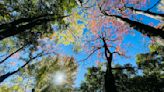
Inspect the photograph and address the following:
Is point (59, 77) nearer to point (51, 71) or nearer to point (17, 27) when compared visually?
point (51, 71)

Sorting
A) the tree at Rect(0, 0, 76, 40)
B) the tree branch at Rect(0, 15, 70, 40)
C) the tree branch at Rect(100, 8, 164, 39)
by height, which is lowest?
the tree branch at Rect(100, 8, 164, 39)

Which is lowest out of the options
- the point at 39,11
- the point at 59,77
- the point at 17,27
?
the point at 17,27

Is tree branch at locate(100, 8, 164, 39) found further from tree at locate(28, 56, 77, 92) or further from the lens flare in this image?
the lens flare

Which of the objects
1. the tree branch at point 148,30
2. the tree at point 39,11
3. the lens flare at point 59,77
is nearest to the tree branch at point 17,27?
the tree at point 39,11

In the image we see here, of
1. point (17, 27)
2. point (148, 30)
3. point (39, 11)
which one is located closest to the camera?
point (148, 30)

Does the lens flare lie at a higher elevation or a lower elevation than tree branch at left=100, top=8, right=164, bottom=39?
higher

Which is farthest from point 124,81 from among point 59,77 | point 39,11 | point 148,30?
point 148,30

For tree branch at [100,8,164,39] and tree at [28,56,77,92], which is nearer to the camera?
tree branch at [100,8,164,39]

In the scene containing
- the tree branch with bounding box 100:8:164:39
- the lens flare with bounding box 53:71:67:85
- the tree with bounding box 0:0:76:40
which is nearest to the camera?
the tree branch with bounding box 100:8:164:39

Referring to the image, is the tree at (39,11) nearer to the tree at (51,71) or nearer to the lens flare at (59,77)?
the tree at (51,71)

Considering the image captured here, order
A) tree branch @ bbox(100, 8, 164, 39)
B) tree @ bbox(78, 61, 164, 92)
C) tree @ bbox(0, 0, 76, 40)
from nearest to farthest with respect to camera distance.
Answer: tree branch @ bbox(100, 8, 164, 39)
tree @ bbox(0, 0, 76, 40)
tree @ bbox(78, 61, 164, 92)

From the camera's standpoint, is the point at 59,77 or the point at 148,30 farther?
the point at 59,77

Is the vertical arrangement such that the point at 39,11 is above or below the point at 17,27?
above

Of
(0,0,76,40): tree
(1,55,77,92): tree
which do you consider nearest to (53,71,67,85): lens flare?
(1,55,77,92): tree
